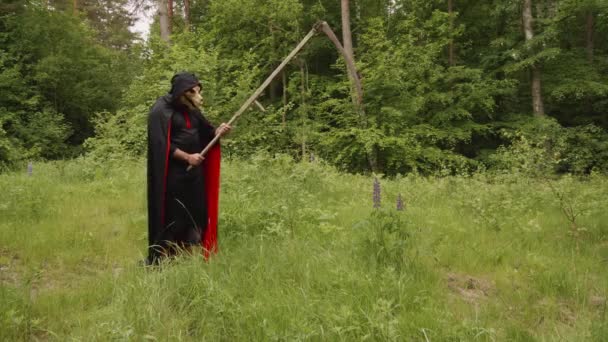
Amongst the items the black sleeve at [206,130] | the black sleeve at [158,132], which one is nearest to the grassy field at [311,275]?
the black sleeve at [206,130]

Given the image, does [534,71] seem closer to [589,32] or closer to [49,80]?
[589,32]

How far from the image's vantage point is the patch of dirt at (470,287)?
286cm

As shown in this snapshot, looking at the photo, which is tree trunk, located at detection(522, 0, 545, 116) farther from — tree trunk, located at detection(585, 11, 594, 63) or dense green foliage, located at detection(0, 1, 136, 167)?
dense green foliage, located at detection(0, 1, 136, 167)

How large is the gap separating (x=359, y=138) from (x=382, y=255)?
10.4 meters

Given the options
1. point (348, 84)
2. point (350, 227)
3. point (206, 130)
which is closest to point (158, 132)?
point (206, 130)

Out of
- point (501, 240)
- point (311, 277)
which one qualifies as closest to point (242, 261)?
point (311, 277)

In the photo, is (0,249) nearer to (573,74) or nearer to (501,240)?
(501,240)

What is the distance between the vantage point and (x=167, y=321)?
2318 mm

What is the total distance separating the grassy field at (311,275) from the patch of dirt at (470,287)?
0.02 m

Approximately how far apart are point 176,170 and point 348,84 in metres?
11.6

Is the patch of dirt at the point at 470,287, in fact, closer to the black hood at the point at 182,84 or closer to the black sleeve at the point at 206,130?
the black sleeve at the point at 206,130

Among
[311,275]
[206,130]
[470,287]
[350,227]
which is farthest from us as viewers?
[350,227]

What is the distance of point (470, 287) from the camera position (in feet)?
10.1

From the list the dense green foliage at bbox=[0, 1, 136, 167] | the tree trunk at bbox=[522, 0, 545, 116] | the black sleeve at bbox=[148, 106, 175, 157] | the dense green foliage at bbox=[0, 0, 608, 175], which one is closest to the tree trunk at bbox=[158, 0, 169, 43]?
the dense green foliage at bbox=[0, 0, 608, 175]
